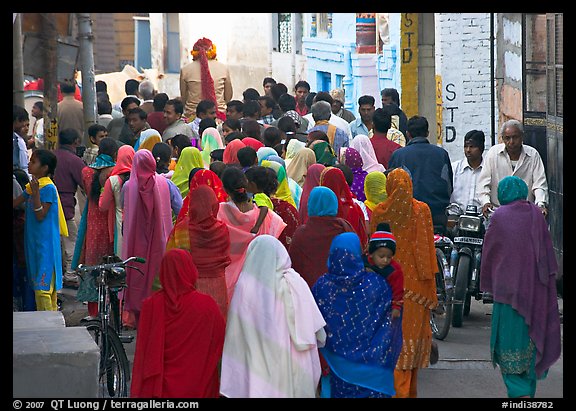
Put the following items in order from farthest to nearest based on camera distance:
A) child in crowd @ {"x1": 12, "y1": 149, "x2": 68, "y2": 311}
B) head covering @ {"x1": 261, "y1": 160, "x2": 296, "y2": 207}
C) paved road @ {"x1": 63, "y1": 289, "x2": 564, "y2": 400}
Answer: child in crowd @ {"x1": 12, "y1": 149, "x2": 68, "y2": 311}, head covering @ {"x1": 261, "y1": 160, "x2": 296, "y2": 207}, paved road @ {"x1": 63, "y1": 289, "x2": 564, "y2": 400}

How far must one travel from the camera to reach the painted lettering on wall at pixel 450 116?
17.6 m

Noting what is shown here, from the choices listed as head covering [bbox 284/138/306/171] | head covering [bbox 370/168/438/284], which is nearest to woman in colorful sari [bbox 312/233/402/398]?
head covering [bbox 370/168/438/284]

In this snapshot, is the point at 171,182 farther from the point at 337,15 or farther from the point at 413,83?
the point at 337,15

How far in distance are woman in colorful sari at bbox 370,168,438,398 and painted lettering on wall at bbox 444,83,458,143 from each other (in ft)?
28.0

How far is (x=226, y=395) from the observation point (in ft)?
24.7

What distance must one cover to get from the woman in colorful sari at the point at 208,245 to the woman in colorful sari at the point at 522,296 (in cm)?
178

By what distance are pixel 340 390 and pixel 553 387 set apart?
2460 mm

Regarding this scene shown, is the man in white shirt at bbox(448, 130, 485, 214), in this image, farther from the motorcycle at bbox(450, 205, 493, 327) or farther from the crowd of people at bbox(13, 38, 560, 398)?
the motorcycle at bbox(450, 205, 493, 327)

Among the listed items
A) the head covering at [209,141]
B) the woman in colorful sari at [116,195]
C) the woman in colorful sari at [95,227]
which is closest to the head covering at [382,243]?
the woman in colorful sari at [116,195]

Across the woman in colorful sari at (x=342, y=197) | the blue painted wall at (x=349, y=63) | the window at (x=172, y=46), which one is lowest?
the woman in colorful sari at (x=342, y=197)

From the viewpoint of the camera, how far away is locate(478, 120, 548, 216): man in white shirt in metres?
11.6

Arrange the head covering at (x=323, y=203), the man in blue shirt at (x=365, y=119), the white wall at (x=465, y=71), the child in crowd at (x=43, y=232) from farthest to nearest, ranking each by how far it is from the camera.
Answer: the white wall at (x=465, y=71) < the man in blue shirt at (x=365, y=119) < the child in crowd at (x=43, y=232) < the head covering at (x=323, y=203)

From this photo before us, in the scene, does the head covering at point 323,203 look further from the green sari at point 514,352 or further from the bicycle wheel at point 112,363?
the bicycle wheel at point 112,363

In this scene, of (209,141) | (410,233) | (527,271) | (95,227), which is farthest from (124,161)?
(527,271)
